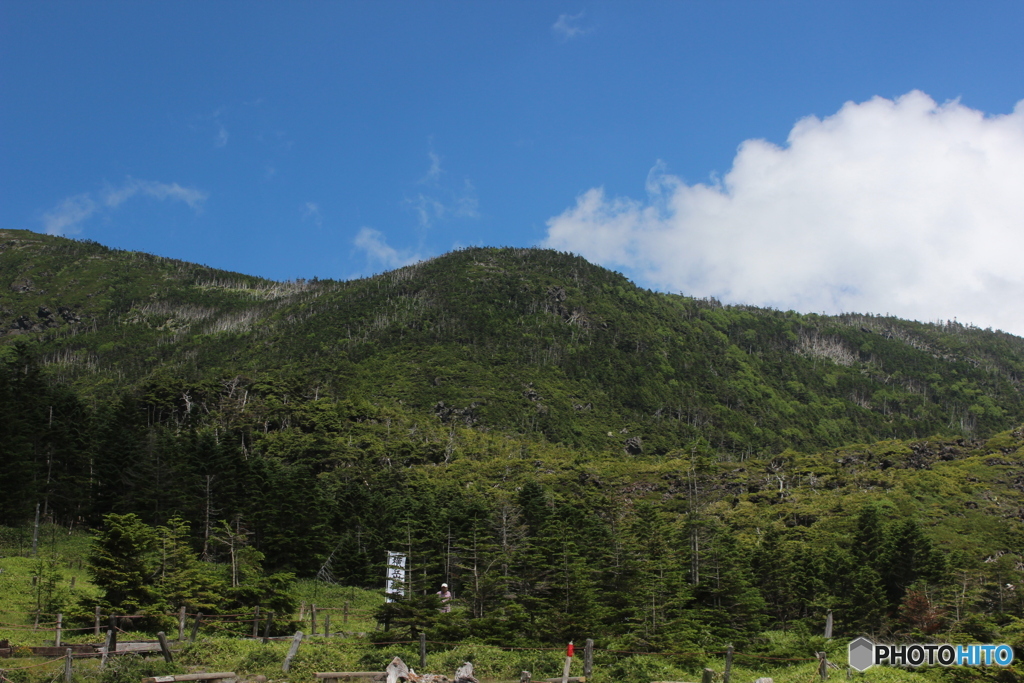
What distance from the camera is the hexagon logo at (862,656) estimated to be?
2627 cm

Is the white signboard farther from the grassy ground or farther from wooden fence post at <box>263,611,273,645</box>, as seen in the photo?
wooden fence post at <box>263,611,273,645</box>

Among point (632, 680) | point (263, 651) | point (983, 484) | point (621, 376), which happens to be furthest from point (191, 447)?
point (621, 376)

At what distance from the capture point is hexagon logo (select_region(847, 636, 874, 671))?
26.3 metres

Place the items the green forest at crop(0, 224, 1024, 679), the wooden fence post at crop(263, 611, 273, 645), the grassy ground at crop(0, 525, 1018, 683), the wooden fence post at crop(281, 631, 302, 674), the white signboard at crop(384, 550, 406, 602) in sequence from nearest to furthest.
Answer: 1. the grassy ground at crop(0, 525, 1018, 683)
2. the wooden fence post at crop(281, 631, 302, 674)
3. the wooden fence post at crop(263, 611, 273, 645)
4. the white signboard at crop(384, 550, 406, 602)
5. the green forest at crop(0, 224, 1024, 679)

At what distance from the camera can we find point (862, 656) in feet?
87.4

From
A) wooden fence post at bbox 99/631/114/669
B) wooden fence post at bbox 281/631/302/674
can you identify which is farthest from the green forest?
wooden fence post at bbox 281/631/302/674

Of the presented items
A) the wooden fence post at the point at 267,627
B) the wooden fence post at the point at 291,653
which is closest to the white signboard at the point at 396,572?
the wooden fence post at the point at 267,627

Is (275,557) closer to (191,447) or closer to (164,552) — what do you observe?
(191,447)

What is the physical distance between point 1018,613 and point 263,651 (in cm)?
3970

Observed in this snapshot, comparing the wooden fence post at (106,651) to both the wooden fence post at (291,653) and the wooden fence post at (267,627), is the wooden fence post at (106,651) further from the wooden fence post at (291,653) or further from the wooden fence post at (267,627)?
the wooden fence post at (267,627)

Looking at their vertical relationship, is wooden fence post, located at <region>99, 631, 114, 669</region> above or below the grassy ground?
above

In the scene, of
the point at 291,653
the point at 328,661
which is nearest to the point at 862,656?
the point at 328,661

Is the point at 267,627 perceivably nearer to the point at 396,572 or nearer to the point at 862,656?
the point at 396,572

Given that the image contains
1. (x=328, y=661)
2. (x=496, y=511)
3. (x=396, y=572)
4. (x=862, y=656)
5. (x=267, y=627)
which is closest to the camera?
(x=328, y=661)
